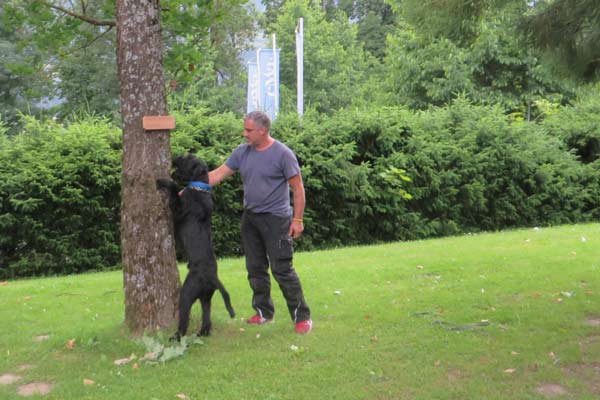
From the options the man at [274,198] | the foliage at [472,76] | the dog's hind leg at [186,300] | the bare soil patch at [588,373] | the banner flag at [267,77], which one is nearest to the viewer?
the bare soil patch at [588,373]

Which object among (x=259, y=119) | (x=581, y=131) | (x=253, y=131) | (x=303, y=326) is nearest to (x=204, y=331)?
(x=303, y=326)

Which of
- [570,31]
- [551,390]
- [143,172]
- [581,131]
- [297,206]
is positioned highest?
[570,31]

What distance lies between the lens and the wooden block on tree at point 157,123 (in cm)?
500

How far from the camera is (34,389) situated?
441 centimetres

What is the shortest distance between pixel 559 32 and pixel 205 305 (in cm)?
434

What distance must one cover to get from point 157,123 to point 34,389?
2208mm

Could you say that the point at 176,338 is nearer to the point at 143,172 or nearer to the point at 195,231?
the point at 195,231

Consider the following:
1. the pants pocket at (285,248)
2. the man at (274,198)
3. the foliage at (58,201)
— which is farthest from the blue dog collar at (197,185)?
the foliage at (58,201)

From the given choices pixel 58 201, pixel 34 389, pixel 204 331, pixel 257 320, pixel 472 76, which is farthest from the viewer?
pixel 472 76

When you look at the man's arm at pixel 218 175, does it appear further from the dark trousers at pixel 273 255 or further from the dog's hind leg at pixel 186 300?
the dog's hind leg at pixel 186 300

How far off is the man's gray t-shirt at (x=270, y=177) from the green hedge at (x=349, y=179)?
206 inches

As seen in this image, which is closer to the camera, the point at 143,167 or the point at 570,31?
the point at 143,167

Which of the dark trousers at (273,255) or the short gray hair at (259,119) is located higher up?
the short gray hair at (259,119)

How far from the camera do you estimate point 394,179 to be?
1235 centimetres
